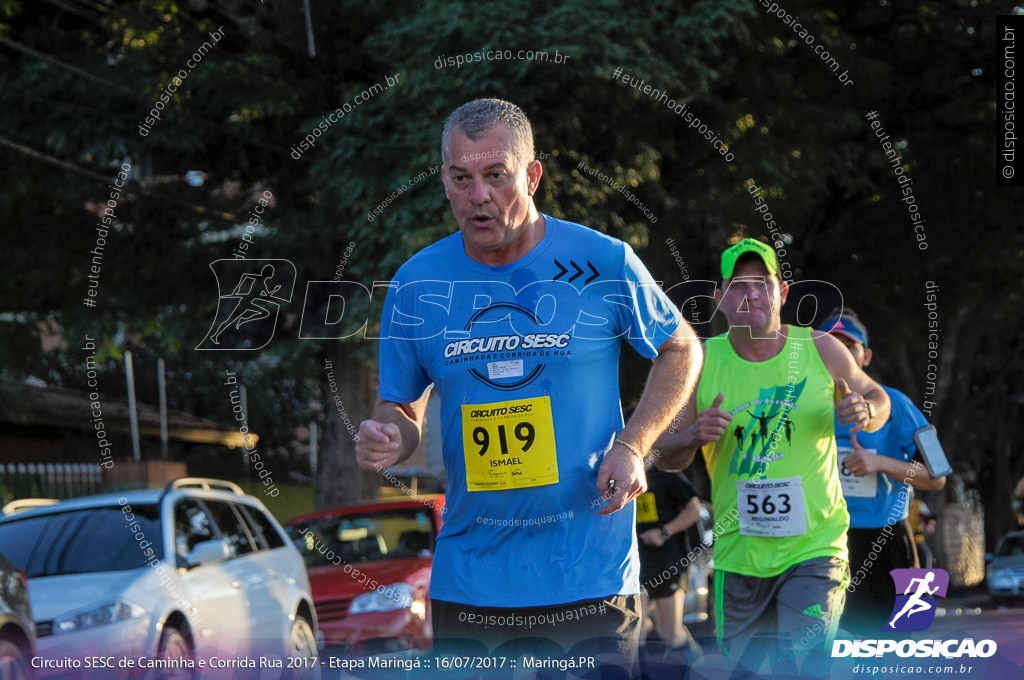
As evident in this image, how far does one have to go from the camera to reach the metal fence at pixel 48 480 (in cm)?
1661

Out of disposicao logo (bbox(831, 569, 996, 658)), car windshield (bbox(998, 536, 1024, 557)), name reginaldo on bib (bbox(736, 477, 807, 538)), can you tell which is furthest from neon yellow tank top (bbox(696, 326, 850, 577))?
car windshield (bbox(998, 536, 1024, 557))

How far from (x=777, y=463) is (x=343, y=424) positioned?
1002cm

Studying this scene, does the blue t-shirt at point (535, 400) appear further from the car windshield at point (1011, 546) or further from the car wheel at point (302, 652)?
the car windshield at point (1011, 546)

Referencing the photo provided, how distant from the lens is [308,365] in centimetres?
1681

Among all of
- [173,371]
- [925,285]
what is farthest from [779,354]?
[173,371]

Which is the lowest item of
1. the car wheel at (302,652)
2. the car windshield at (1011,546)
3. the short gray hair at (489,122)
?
the car windshield at (1011,546)

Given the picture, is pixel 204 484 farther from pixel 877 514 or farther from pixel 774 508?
pixel 774 508

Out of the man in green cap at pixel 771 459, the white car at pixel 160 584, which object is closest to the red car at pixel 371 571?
the white car at pixel 160 584

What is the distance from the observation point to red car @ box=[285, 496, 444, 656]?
384 inches

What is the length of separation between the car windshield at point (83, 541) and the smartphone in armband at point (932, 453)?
4406 millimetres

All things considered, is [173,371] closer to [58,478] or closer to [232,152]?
[58,478]

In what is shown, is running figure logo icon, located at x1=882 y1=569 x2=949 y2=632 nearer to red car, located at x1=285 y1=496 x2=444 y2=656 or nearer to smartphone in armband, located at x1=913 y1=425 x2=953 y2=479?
smartphone in armband, located at x1=913 y1=425 x2=953 y2=479

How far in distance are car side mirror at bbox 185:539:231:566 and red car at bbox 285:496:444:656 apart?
1773 millimetres

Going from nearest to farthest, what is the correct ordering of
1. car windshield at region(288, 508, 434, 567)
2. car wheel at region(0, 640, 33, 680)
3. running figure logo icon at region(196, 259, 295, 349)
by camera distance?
1. car wheel at region(0, 640, 33, 680)
2. car windshield at region(288, 508, 434, 567)
3. running figure logo icon at region(196, 259, 295, 349)
